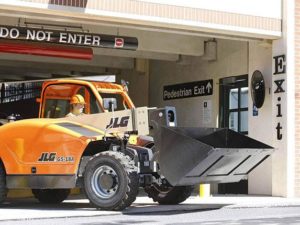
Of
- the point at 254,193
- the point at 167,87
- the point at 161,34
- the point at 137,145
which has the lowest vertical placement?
the point at 254,193

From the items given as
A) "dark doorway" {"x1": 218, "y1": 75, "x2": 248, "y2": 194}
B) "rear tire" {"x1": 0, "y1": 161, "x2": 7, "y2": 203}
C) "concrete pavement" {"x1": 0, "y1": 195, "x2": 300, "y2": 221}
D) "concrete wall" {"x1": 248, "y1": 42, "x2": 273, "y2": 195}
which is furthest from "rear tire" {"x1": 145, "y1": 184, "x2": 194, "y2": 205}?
"dark doorway" {"x1": 218, "y1": 75, "x2": 248, "y2": 194}

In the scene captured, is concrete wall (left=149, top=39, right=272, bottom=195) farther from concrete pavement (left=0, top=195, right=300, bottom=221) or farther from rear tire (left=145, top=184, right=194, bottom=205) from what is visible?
rear tire (left=145, top=184, right=194, bottom=205)

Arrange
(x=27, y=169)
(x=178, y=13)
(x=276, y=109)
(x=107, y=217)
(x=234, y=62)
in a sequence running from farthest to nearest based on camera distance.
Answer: (x=234, y=62) < (x=276, y=109) < (x=178, y=13) < (x=27, y=169) < (x=107, y=217)

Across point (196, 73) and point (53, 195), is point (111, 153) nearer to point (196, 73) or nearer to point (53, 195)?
point (53, 195)

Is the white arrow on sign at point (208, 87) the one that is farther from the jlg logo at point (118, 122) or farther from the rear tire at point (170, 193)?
the jlg logo at point (118, 122)

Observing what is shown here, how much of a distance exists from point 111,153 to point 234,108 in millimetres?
7309

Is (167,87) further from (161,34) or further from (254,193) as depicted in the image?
(254,193)

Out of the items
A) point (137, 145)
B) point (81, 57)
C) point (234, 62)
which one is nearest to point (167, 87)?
point (234, 62)

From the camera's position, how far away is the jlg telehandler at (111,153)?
10.5 meters

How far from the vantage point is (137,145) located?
11.8 metres

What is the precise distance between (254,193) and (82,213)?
255 inches

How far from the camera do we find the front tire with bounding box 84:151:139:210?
416 inches

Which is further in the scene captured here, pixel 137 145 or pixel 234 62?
pixel 234 62

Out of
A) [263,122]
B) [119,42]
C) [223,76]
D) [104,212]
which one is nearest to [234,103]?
[223,76]
